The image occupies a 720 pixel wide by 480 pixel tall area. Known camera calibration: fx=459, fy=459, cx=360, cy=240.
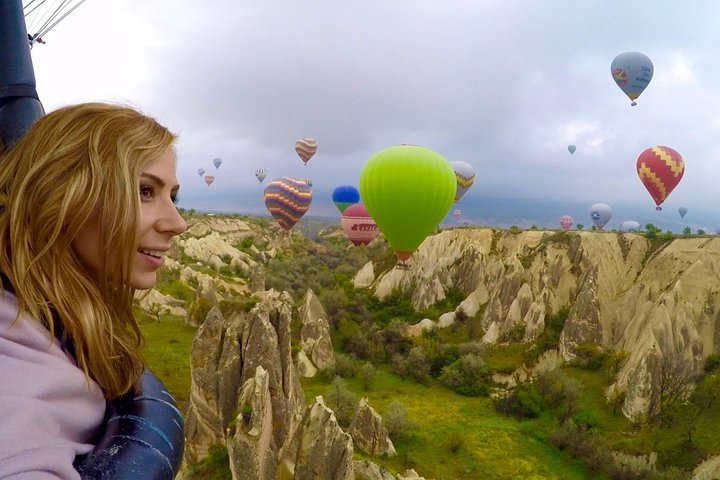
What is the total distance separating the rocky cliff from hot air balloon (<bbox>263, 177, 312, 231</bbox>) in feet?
41.1

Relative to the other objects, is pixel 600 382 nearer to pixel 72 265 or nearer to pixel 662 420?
pixel 662 420

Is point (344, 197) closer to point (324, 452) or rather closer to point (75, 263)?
point (324, 452)

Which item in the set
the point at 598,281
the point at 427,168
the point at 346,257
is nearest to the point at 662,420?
the point at 598,281

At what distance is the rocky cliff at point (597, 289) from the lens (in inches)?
855

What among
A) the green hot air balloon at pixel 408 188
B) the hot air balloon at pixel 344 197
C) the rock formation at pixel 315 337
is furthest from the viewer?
the hot air balloon at pixel 344 197

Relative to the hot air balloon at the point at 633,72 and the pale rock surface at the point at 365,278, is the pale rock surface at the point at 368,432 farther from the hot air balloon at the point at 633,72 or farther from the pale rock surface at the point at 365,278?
the hot air balloon at the point at 633,72

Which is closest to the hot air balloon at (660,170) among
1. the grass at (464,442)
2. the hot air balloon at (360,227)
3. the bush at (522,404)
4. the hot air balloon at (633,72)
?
the hot air balloon at (633,72)

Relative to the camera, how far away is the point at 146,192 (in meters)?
1.48

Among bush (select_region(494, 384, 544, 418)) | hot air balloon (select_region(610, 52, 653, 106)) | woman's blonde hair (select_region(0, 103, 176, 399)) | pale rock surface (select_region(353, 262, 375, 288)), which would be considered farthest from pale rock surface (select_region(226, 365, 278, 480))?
hot air balloon (select_region(610, 52, 653, 106))

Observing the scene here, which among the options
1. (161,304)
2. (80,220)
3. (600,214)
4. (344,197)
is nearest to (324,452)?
(80,220)

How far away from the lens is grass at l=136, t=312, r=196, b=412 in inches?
720

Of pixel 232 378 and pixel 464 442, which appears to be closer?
pixel 232 378

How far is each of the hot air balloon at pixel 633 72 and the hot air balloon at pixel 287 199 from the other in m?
28.6

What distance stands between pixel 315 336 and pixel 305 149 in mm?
41751
